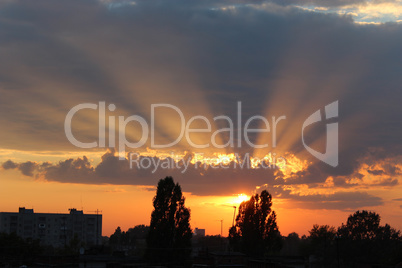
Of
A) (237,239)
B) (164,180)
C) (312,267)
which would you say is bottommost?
(312,267)

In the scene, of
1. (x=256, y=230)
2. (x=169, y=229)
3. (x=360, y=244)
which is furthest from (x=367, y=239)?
(x=169, y=229)

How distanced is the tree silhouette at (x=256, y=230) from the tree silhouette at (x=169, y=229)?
26190 mm

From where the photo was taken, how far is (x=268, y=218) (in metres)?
125

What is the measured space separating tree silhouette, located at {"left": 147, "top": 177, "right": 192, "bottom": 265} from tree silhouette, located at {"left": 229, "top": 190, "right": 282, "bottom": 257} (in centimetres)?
2619

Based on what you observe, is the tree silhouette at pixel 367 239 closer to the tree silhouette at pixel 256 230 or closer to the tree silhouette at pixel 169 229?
the tree silhouette at pixel 256 230

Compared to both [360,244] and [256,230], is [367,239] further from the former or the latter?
[256,230]

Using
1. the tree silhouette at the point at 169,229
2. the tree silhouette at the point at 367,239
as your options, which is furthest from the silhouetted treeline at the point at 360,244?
the tree silhouette at the point at 169,229

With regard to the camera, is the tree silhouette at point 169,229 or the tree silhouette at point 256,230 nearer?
the tree silhouette at point 169,229

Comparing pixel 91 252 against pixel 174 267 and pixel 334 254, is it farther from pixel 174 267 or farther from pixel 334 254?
pixel 334 254

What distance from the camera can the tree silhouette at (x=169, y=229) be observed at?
9569 centimetres

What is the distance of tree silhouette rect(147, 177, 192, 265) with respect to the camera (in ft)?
314

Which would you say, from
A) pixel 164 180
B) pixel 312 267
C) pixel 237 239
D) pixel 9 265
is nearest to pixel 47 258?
pixel 9 265

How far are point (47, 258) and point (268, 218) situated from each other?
5211 cm

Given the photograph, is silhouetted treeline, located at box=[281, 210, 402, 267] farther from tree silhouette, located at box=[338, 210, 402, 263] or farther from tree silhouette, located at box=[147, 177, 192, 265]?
tree silhouette, located at box=[147, 177, 192, 265]
